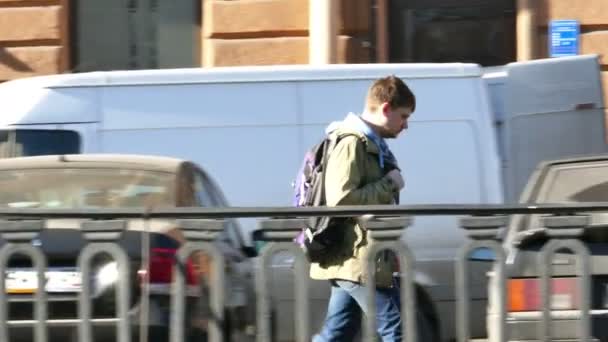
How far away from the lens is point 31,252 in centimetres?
561

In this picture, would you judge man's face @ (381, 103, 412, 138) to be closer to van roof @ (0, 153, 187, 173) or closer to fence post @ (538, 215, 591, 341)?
fence post @ (538, 215, 591, 341)

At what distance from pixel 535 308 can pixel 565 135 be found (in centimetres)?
465

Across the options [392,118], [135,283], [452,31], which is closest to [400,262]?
[392,118]

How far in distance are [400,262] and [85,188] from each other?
2109 mm

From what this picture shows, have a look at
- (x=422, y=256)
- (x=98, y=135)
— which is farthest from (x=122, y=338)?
(x=98, y=135)

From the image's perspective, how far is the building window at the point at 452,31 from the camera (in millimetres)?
14055

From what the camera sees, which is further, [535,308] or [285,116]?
[285,116]

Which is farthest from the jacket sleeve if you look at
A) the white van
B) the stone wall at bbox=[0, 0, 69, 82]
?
the stone wall at bbox=[0, 0, 69, 82]

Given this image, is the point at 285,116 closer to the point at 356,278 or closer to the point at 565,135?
the point at 565,135

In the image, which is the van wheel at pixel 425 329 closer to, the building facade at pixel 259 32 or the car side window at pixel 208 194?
the car side window at pixel 208 194

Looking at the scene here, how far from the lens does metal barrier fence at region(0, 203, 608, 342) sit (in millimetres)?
5488

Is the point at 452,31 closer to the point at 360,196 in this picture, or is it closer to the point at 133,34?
the point at 133,34

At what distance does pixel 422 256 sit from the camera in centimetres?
774

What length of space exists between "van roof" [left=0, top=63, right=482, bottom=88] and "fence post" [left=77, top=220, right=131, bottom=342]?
12.1 ft
